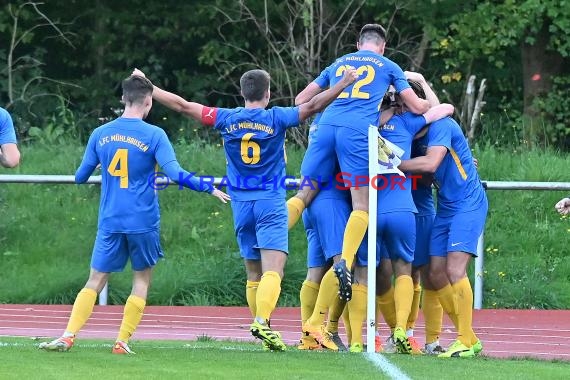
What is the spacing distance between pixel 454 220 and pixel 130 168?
2513mm

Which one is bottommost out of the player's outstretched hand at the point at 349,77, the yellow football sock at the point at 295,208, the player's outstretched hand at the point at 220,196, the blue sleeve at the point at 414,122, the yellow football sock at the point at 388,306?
the yellow football sock at the point at 388,306

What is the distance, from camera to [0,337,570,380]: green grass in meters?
8.34

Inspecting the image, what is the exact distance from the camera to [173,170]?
954cm

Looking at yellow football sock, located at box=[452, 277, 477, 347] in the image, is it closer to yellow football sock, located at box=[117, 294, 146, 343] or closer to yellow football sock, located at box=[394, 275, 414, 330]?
yellow football sock, located at box=[394, 275, 414, 330]

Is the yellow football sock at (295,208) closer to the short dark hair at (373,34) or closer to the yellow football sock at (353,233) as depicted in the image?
the yellow football sock at (353,233)

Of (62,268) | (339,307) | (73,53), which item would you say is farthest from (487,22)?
(339,307)

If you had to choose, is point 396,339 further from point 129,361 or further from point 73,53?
point 73,53

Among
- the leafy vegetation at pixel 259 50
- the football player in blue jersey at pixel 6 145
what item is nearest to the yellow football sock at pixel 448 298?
the football player in blue jersey at pixel 6 145

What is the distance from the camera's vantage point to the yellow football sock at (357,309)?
10.4 metres

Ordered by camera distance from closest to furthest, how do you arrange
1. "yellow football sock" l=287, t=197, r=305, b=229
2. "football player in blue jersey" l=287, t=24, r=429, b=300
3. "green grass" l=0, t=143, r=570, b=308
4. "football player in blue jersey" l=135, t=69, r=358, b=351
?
1. "football player in blue jersey" l=135, t=69, r=358, b=351
2. "football player in blue jersey" l=287, t=24, r=429, b=300
3. "yellow football sock" l=287, t=197, r=305, b=229
4. "green grass" l=0, t=143, r=570, b=308

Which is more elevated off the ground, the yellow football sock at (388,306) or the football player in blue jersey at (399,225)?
the football player in blue jersey at (399,225)

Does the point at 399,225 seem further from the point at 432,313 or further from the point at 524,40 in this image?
the point at 524,40

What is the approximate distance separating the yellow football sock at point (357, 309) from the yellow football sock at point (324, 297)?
15cm

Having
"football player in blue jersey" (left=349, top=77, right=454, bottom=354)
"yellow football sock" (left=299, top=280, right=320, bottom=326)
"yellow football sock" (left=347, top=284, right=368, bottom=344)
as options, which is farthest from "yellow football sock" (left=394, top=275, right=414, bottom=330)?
"yellow football sock" (left=299, top=280, right=320, bottom=326)
